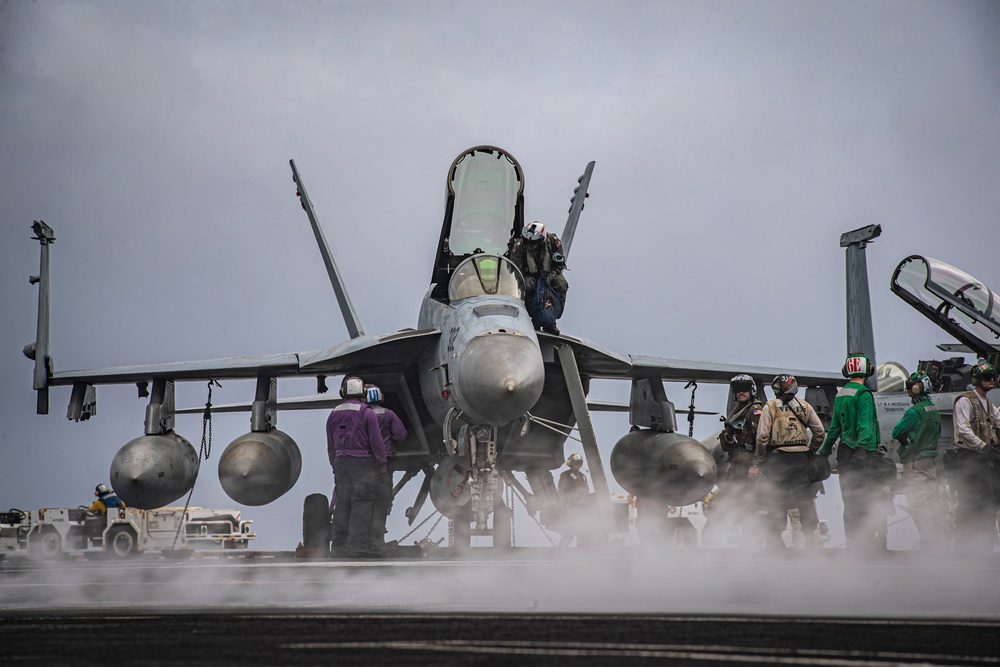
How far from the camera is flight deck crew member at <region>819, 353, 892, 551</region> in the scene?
921 centimetres

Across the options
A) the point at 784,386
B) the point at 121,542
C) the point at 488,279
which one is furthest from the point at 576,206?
the point at 121,542

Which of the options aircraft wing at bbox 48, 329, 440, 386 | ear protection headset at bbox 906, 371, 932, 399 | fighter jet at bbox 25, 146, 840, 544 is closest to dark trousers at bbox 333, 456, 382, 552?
fighter jet at bbox 25, 146, 840, 544

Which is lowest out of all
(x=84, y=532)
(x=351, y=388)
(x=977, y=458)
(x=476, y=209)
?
(x=84, y=532)

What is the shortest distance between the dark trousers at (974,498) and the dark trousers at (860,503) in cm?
69

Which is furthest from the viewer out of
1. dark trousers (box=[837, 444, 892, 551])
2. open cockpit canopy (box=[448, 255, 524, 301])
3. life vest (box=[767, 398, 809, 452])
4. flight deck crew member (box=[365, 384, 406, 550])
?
open cockpit canopy (box=[448, 255, 524, 301])

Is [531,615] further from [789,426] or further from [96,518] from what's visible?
[96,518]

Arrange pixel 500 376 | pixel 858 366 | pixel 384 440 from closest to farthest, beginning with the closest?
1. pixel 500 376
2. pixel 858 366
3. pixel 384 440

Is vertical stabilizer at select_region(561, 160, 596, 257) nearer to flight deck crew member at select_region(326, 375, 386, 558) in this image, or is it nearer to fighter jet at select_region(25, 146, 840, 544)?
fighter jet at select_region(25, 146, 840, 544)

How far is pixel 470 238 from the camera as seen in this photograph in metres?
12.2

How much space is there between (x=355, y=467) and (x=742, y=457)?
460 cm

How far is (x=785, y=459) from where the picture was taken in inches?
370

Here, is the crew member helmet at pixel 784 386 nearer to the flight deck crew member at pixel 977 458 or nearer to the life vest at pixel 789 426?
the life vest at pixel 789 426

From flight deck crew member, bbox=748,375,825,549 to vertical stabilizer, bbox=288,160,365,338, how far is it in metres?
8.59

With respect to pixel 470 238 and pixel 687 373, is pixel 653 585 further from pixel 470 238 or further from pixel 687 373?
pixel 687 373
